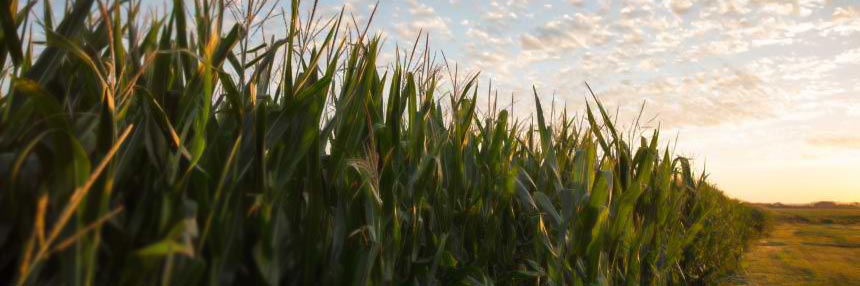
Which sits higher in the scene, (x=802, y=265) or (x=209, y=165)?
(x=209, y=165)

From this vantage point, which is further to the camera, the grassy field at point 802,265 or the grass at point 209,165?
the grassy field at point 802,265

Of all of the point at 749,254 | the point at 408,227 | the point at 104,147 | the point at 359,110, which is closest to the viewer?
the point at 104,147

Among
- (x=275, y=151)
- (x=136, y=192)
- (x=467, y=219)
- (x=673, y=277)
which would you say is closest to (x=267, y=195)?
A: (x=275, y=151)

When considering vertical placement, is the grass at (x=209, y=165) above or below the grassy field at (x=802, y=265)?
above

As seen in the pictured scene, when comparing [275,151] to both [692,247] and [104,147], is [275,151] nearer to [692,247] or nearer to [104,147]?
[104,147]

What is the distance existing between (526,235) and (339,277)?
1415 mm

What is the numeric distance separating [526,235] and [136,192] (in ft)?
6.13

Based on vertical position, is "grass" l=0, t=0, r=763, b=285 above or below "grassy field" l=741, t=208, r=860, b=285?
above

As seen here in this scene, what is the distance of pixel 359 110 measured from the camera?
57.8 inches

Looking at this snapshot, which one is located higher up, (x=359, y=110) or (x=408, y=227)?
(x=359, y=110)

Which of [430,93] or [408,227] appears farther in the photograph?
[430,93]

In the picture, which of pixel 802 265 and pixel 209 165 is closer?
pixel 209 165

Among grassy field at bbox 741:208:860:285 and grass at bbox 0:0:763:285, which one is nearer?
grass at bbox 0:0:763:285

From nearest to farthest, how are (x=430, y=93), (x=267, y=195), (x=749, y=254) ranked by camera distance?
(x=267, y=195), (x=430, y=93), (x=749, y=254)
